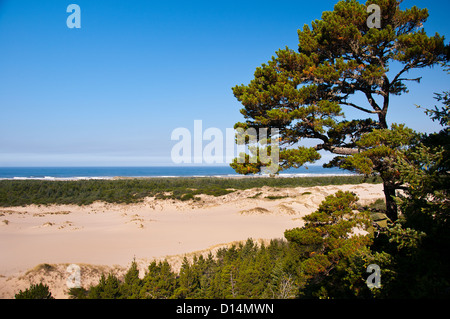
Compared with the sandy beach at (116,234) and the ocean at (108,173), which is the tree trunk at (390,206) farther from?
the ocean at (108,173)

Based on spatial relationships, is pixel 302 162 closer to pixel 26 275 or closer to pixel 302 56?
pixel 302 56

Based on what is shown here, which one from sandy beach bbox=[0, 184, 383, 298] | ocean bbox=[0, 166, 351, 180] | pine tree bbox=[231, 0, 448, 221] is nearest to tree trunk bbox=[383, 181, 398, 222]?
pine tree bbox=[231, 0, 448, 221]

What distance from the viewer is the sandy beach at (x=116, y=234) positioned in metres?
7.71

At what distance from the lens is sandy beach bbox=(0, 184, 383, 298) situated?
771 centimetres

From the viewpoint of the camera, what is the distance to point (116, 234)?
40.5ft

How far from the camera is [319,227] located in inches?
240

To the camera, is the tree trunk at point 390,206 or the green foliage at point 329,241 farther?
the tree trunk at point 390,206

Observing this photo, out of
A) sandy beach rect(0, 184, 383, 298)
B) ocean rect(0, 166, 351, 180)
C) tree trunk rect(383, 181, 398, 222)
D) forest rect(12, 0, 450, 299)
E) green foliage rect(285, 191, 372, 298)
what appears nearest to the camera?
forest rect(12, 0, 450, 299)

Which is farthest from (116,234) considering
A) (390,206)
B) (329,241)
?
(390,206)

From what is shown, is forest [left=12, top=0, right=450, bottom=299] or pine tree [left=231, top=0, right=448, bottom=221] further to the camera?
pine tree [left=231, top=0, right=448, bottom=221]

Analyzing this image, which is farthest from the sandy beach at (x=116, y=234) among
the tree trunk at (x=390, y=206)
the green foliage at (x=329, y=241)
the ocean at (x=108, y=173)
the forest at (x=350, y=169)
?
the ocean at (x=108, y=173)

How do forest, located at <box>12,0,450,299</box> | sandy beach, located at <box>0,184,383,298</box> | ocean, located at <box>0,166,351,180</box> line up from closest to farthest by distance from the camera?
forest, located at <box>12,0,450,299</box> → sandy beach, located at <box>0,184,383,298</box> → ocean, located at <box>0,166,351,180</box>

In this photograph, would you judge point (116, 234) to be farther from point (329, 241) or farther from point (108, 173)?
point (108, 173)

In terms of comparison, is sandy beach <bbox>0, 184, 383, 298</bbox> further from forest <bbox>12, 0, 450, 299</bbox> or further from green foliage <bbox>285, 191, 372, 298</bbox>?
green foliage <bbox>285, 191, 372, 298</bbox>
